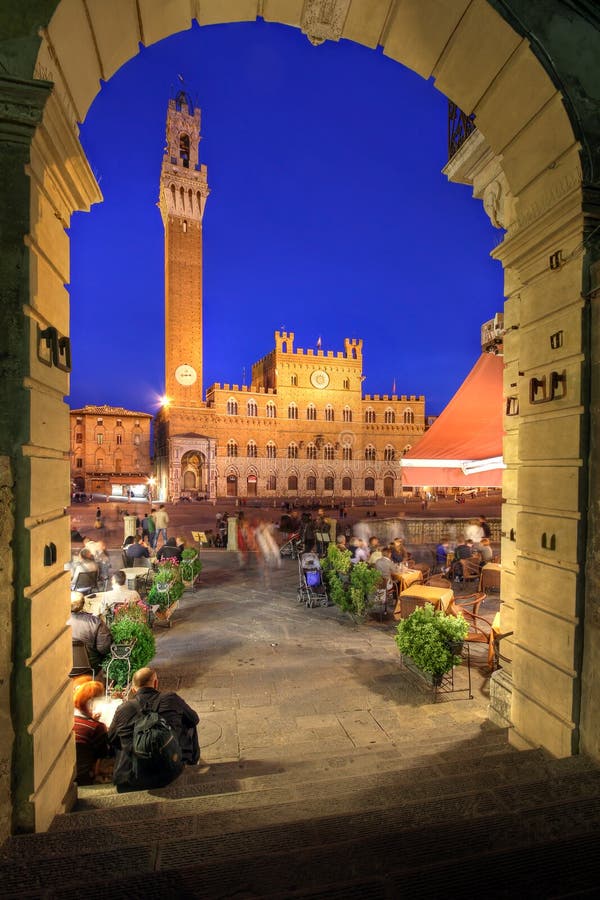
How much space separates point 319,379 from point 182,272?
1789cm

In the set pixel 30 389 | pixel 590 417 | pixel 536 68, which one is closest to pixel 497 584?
pixel 590 417

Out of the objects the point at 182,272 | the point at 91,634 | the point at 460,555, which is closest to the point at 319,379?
the point at 182,272

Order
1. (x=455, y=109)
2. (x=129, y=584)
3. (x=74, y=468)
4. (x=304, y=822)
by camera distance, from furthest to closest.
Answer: (x=74, y=468) < (x=129, y=584) < (x=455, y=109) < (x=304, y=822)

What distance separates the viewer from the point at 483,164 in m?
5.20

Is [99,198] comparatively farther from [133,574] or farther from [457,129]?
[133,574]

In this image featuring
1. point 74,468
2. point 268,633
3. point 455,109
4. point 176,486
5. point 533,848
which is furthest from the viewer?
point 74,468

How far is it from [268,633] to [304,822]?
4.99 metres

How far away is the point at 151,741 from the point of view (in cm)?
292

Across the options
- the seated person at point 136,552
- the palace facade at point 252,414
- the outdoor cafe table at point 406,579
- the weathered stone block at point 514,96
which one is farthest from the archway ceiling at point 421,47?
→ the palace facade at point 252,414

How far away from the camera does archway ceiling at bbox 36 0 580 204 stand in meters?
2.83

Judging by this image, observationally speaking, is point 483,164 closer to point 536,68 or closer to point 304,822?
point 536,68

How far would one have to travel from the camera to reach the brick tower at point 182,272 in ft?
146

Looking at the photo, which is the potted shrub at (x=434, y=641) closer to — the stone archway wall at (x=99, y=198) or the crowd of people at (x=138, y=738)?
the stone archway wall at (x=99, y=198)

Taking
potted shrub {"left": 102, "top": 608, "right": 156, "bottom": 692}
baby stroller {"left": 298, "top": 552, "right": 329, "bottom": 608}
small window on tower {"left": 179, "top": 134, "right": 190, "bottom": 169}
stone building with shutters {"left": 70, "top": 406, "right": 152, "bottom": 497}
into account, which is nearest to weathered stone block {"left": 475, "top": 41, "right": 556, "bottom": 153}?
potted shrub {"left": 102, "top": 608, "right": 156, "bottom": 692}
